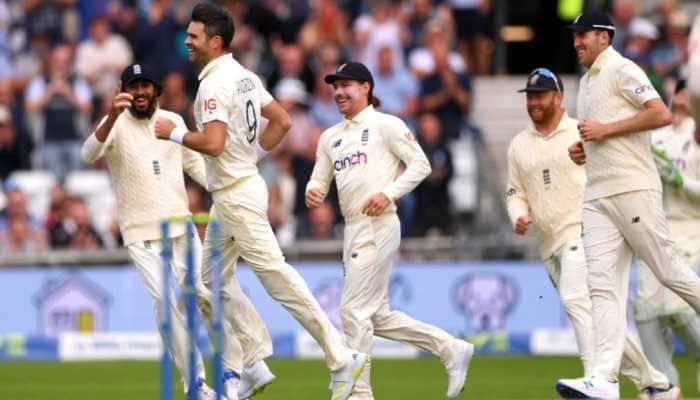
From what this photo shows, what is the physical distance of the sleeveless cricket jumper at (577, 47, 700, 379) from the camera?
11.0 meters

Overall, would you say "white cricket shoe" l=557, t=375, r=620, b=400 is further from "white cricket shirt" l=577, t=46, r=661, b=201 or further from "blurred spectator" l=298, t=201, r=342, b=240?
"blurred spectator" l=298, t=201, r=342, b=240

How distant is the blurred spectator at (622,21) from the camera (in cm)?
2139

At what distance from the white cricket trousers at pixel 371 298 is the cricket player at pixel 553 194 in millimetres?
890

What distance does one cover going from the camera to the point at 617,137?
1114 cm

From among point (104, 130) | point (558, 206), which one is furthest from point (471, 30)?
point (104, 130)

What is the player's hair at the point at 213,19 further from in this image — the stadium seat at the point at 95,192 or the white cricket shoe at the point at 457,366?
the stadium seat at the point at 95,192

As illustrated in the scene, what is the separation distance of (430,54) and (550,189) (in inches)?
347

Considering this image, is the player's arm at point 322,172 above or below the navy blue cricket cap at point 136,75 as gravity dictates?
below

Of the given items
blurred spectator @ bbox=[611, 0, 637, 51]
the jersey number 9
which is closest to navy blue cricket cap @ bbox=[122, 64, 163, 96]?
the jersey number 9

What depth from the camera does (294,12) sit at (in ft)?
71.7

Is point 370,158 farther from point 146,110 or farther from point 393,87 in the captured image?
point 393,87

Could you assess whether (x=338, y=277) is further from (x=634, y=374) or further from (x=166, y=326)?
(x=166, y=326)

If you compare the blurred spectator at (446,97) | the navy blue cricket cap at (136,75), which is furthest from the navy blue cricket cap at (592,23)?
the blurred spectator at (446,97)

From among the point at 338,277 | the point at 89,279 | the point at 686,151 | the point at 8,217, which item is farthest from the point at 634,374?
the point at 8,217
